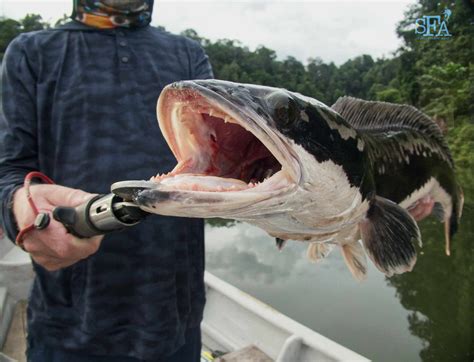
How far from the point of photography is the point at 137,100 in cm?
194

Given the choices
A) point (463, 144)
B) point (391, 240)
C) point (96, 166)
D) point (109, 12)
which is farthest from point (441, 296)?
point (463, 144)

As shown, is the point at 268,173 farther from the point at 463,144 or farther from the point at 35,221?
the point at 463,144

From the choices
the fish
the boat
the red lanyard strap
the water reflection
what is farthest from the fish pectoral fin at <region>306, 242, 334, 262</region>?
the water reflection

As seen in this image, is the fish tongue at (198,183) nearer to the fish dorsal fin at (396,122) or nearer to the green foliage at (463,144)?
the fish dorsal fin at (396,122)

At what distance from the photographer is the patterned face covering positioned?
195 centimetres

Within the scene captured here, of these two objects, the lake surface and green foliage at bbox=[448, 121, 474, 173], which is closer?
the lake surface

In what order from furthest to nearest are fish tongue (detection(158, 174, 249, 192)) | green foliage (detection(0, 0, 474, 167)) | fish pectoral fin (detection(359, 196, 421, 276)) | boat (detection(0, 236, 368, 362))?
green foliage (detection(0, 0, 474, 167))
boat (detection(0, 236, 368, 362))
fish pectoral fin (detection(359, 196, 421, 276))
fish tongue (detection(158, 174, 249, 192))

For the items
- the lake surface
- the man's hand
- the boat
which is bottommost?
the lake surface

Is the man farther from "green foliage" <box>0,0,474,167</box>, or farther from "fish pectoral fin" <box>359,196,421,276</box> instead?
"green foliage" <box>0,0,474,167</box>

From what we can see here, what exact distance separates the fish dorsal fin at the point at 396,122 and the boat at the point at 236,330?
174 cm

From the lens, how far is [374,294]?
823 centimetres

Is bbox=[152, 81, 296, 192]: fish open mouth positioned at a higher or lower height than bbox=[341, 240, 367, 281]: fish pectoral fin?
higher

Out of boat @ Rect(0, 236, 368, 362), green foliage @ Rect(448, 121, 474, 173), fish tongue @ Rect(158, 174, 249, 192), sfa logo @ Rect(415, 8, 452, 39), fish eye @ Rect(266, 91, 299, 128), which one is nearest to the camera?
fish tongue @ Rect(158, 174, 249, 192)

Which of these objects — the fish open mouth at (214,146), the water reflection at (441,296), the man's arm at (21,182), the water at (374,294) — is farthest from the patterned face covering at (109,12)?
the water reflection at (441,296)
